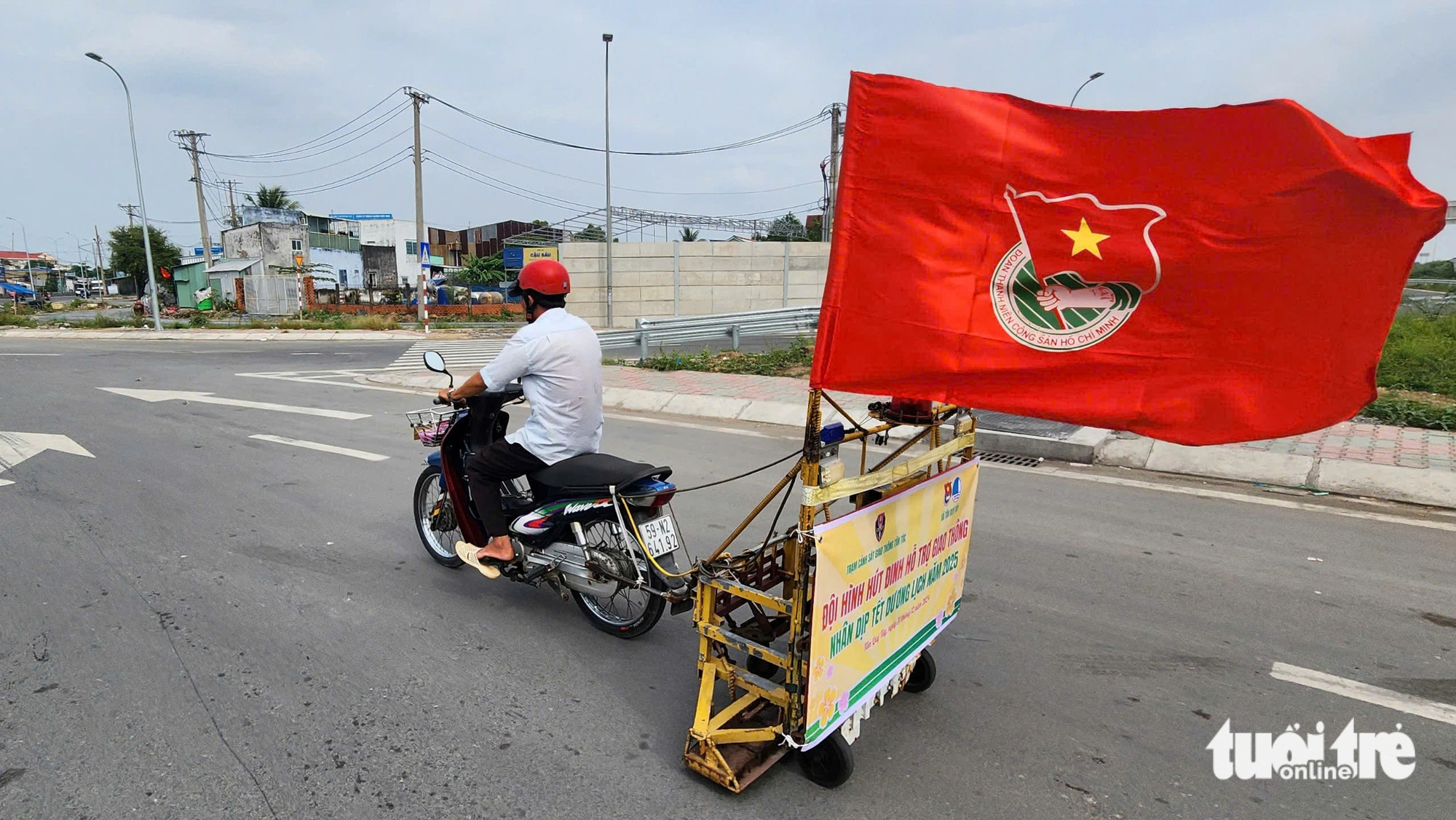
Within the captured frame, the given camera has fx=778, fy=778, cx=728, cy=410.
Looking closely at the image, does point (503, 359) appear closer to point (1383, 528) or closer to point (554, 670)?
point (554, 670)

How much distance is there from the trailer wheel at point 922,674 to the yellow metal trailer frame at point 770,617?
60cm

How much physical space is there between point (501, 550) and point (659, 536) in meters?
0.98

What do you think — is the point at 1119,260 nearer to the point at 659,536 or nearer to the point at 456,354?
the point at 659,536

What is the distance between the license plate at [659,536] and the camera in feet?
11.7

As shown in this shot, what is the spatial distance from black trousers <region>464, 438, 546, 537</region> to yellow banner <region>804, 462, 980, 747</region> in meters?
1.90

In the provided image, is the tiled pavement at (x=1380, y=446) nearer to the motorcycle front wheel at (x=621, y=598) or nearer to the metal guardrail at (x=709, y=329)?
the motorcycle front wheel at (x=621, y=598)

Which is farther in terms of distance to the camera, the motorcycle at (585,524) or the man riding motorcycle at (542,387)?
the man riding motorcycle at (542,387)

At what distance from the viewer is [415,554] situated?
16.3ft

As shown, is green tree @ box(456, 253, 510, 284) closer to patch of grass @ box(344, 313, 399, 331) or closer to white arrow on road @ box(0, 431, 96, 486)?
patch of grass @ box(344, 313, 399, 331)

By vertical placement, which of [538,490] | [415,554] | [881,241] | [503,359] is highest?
[881,241]

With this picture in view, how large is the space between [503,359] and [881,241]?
2121 millimetres

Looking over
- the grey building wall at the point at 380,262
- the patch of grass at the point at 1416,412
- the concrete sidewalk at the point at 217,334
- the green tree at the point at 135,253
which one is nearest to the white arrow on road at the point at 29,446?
the patch of grass at the point at 1416,412

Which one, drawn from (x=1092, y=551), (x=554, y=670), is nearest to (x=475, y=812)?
(x=554, y=670)

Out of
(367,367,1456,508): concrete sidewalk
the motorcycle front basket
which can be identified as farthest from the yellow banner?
(367,367,1456,508): concrete sidewalk
